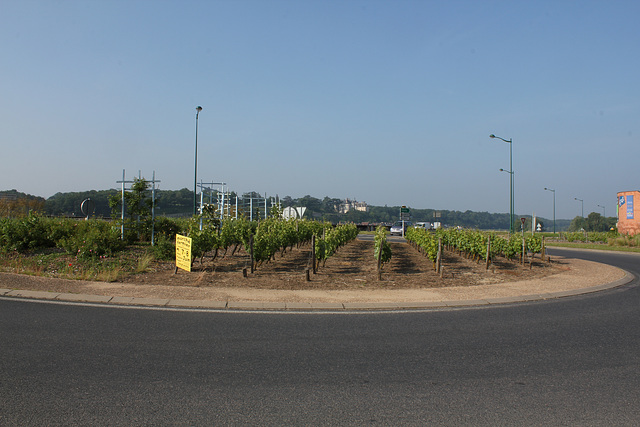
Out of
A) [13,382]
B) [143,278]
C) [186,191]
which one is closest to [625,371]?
[13,382]

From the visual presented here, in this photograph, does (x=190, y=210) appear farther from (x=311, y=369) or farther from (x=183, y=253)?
(x=311, y=369)

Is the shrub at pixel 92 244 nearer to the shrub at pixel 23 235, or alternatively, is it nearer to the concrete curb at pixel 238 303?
the shrub at pixel 23 235

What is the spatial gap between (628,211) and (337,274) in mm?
46277

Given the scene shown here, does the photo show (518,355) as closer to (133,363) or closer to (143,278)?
(133,363)

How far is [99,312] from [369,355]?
192 inches

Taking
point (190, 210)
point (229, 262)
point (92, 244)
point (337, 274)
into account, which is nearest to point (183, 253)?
point (229, 262)

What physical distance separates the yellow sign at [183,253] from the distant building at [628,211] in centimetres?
4757

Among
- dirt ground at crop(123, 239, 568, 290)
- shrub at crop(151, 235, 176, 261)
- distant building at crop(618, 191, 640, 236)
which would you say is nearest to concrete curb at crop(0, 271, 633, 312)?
dirt ground at crop(123, 239, 568, 290)

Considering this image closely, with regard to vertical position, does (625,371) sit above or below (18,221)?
below

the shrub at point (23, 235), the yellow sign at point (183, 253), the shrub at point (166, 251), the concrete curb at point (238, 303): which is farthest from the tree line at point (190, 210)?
the concrete curb at point (238, 303)

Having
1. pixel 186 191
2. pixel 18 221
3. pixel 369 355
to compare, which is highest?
pixel 186 191

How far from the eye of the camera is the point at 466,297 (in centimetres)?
1026

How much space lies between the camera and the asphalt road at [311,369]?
3.87m

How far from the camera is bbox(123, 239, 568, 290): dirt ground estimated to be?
1160 centimetres
